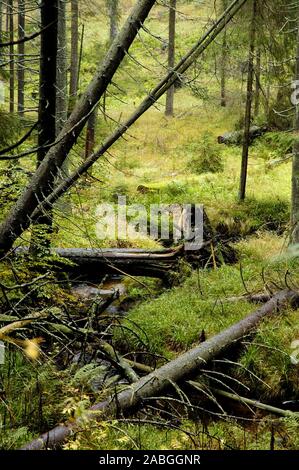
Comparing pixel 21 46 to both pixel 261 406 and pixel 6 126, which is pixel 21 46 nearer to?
pixel 6 126

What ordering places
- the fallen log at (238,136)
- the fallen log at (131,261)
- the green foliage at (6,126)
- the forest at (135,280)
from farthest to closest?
the fallen log at (238,136) → the fallen log at (131,261) → the green foliage at (6,126) → the forest at (135,280)

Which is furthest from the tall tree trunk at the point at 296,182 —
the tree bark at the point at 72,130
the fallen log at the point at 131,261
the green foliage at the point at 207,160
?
the green foliage at the point at 207,160

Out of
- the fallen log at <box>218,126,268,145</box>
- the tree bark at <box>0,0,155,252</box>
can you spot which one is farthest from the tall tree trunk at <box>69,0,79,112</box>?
the tree bark at <box>0,0,155,252</box>

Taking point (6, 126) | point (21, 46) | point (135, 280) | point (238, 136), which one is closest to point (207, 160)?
point (238, 136)

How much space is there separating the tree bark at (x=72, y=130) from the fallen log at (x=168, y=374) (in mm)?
1528

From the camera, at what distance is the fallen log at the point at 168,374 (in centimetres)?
364

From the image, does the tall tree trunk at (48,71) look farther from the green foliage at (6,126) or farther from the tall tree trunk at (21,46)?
the green foliage at (6,126)

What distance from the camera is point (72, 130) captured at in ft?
10.0

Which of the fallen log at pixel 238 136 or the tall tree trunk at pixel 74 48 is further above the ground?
the tall tree trunk at pixel 74 48

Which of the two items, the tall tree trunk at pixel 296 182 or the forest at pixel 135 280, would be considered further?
the tall tree trunk at pixel 296 182

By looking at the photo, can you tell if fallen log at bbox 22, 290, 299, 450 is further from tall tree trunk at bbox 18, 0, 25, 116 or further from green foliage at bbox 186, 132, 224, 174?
green foliage at bbox 186, 132, 224, 174

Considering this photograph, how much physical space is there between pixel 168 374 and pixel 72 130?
2905 mm

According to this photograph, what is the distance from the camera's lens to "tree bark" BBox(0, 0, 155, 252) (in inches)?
119
